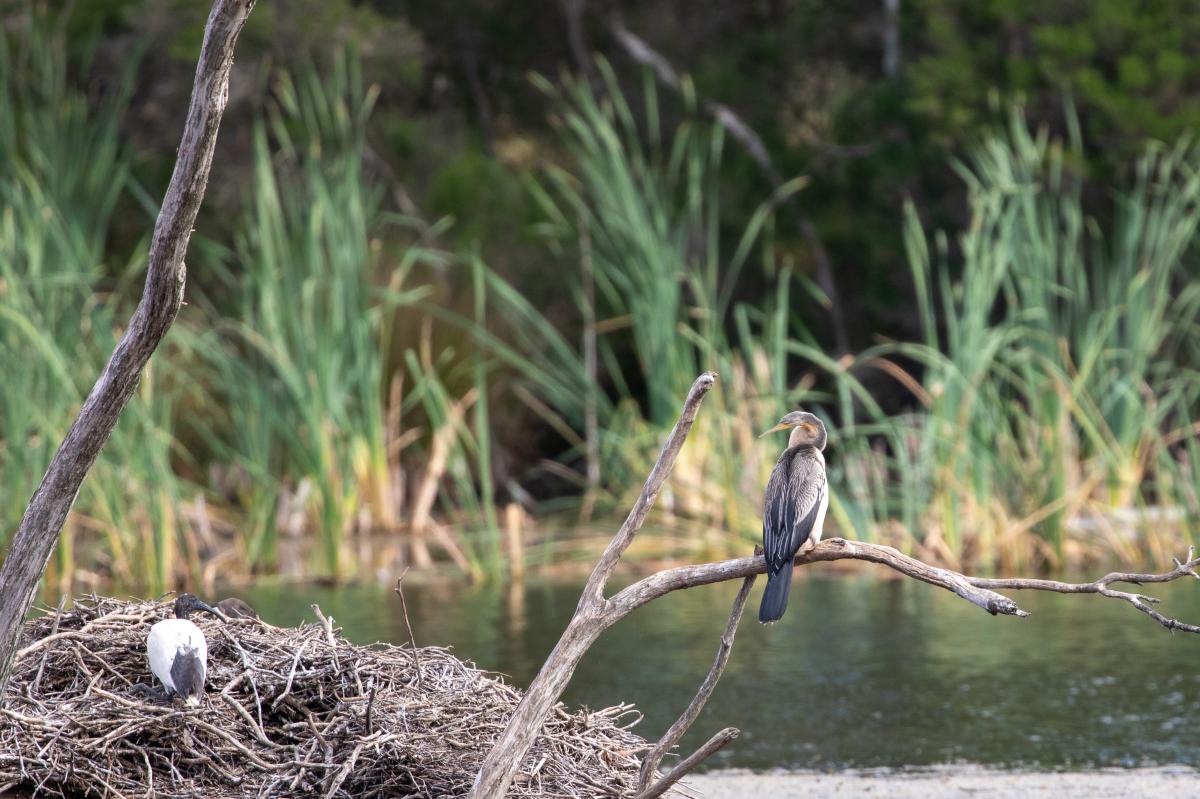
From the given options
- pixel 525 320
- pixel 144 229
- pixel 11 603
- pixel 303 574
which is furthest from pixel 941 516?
pixel 144 229

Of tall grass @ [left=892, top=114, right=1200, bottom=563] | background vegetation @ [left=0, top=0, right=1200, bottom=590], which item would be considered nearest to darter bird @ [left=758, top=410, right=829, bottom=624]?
background vegetation @ [left=0, top=0, right=1200, bottom=590]

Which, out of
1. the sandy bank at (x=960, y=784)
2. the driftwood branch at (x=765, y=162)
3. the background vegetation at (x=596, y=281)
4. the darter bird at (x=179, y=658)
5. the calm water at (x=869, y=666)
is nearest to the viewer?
the darter bird at (x=179, y=658)

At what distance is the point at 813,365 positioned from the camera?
15961 mm

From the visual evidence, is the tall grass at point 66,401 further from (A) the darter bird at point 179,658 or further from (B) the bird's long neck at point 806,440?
(B) the bird's long neck at point 806,440

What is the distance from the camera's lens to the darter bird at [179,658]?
432 centimetres

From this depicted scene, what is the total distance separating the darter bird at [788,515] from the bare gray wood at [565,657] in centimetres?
31

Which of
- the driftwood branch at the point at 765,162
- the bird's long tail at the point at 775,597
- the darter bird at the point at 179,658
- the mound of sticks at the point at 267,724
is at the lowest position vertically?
the mound of sticks at the point at 267,724

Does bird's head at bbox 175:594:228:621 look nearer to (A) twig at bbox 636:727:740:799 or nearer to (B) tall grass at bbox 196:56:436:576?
(A) twig at bbox 636:727:740:799

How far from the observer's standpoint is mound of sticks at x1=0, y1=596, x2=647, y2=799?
14.1 ft

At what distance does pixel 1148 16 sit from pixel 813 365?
14.1 ft

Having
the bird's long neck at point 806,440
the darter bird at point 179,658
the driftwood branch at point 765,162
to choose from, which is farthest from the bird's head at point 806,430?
the driftwood branch at point 765,162

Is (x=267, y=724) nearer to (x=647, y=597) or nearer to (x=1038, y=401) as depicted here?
(x=647, y=597)

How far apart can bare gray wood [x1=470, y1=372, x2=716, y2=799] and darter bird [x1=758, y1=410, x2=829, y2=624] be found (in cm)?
31

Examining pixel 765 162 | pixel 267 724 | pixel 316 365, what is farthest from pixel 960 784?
pixel 765 162
